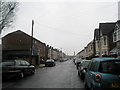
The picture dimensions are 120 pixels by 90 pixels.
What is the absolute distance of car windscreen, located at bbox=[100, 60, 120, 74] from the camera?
598 centimetres

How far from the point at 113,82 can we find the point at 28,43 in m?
38.7

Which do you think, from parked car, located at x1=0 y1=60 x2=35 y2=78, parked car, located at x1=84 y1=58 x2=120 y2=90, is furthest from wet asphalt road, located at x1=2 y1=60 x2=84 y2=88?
parked car, located at x1=84 y1=58 x2=120 y2=90

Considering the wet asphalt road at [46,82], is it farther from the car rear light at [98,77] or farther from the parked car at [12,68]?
the car rear light at [98,77]

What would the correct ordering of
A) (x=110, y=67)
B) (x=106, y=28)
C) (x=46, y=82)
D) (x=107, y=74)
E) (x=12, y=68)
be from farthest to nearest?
(x=106, y=28) < (x=12, y=68) < (x=46, y=82) < (x=110, y=67) < (x=107, y=74)

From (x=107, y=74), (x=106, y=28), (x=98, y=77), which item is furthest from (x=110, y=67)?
(x=106, y=28)

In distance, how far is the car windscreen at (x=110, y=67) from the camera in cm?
598

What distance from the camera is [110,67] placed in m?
6.10

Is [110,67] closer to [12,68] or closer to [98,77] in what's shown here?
[98,77]

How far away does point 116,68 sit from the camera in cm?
604

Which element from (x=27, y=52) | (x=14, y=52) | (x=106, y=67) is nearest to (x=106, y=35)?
(x=27, y=52)

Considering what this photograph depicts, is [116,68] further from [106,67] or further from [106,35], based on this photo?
[106,35]

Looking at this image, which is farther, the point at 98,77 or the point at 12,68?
the point at 12,68

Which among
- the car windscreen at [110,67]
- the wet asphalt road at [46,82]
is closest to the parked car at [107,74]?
the car windscreen at [110,67]

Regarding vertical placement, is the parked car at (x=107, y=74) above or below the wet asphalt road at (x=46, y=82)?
above
